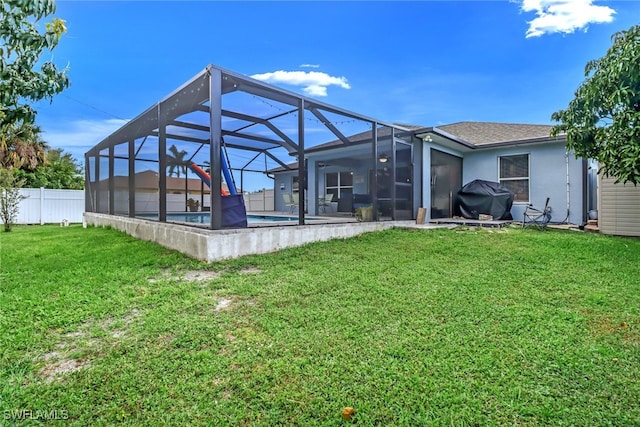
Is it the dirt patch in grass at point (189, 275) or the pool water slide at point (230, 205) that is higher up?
the pool water slide at point (230, 205)

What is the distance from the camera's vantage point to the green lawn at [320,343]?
1.90 m

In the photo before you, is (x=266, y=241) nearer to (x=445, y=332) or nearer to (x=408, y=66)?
(x=445, y=332)

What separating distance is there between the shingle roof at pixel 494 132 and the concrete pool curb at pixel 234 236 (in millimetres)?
6445

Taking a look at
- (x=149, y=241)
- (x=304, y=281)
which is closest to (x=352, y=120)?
(x=304, y=281)

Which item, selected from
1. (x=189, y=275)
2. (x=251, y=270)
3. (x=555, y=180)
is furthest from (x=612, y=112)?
(x=189, y=275)

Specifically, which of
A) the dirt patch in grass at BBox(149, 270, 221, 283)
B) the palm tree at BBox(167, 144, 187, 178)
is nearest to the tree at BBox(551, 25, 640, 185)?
the dirt patch in grass at BBox(149, 270, 221, 283)

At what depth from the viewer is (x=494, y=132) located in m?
12.6

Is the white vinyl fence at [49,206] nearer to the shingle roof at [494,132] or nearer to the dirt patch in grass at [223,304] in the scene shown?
the dirt patch in grass at [223,304]

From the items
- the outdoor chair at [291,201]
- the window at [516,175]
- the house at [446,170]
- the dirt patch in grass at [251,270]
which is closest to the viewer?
the dirt patch in grass at [251,270]

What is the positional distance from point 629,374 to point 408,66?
12498 mm

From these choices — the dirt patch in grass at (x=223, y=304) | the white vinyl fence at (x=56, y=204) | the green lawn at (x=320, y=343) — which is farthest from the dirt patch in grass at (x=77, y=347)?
the white vinyl fence at (x=56, y=204)

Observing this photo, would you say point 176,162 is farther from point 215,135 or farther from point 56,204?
point 56,204

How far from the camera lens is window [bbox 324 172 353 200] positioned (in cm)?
1222

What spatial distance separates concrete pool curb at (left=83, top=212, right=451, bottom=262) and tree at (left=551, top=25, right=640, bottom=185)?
173 inches
